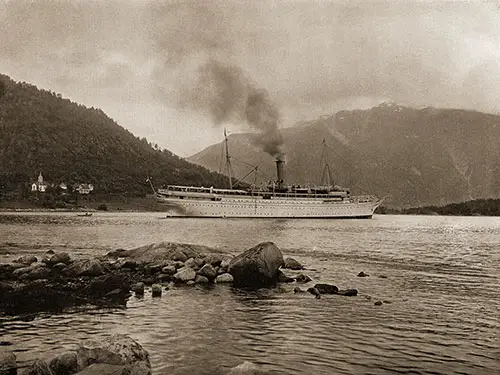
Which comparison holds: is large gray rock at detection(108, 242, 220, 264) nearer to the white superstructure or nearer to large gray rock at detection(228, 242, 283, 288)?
large gray rock at detection(228, 242, 283, 288)

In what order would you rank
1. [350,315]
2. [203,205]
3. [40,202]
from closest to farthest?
[350,315]
[203,205]
[40,202]

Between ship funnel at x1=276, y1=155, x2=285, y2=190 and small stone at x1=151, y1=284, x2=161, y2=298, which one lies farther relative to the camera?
ship funnel at x1=276, y1=155, x2=285, y2=190

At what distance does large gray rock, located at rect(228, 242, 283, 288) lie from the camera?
2342 centimetres

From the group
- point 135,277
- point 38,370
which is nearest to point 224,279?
point 135,277

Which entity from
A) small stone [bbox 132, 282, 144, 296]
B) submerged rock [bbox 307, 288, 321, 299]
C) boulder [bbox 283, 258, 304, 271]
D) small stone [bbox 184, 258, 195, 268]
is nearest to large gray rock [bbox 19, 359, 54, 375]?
small stone [bbox 132, 282, 144, 296]

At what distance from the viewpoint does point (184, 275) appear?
23.8m

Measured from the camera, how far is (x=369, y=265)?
32.8 meters

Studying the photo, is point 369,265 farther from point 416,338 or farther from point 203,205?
point 203,205

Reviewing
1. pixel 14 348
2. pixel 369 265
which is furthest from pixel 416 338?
pixel 369 265

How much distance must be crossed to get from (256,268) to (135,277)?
608cm

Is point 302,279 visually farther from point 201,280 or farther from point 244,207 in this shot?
point 244,207

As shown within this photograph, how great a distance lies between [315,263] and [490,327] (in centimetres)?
1816

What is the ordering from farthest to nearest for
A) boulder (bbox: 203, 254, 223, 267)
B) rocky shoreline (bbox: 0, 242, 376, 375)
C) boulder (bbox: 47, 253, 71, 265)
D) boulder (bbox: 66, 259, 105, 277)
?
boulder (bbox: 47, 253, 71, 265)
boulder (bbox: 203, 254, 223, 267)
boulder (bbox: 66, 259, 105, 277)
rocky shoreline (bbox: 0, 242, 376, 375)

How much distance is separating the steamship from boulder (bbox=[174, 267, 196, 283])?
4103 inches
